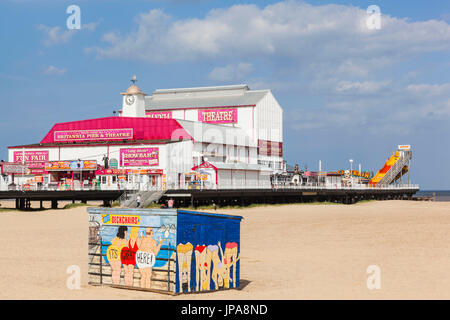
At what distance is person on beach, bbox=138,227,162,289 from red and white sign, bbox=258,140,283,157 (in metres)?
65.2

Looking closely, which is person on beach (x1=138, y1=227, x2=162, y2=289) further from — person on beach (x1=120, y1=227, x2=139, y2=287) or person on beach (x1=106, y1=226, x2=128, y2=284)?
person on beach (x1=106, y1=226, x2=128, y2=284)

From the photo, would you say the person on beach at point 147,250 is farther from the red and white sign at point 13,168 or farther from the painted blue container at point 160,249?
the red and white sign at point 13,168

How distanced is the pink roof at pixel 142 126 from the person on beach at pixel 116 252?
50.1 m

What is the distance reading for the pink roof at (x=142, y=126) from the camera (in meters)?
66.2

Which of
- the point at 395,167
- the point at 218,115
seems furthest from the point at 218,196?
the point at 395,167

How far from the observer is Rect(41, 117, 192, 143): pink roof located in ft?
217

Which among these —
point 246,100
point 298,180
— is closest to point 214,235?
point 298,180

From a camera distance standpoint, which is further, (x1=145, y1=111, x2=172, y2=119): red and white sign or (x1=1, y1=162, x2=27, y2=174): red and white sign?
(x1=145, y1=111, x2=172, y2=119): red and white sign

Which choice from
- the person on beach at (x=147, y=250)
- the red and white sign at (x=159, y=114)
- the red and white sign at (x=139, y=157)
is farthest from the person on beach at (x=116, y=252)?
the red and white sign at (x=159, y=114)

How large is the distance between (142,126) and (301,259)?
47.4 metres

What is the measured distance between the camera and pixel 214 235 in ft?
52.7

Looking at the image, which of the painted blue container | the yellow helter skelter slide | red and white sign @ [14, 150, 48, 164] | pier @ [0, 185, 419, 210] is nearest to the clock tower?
red and white sign @ [14, 150, 48, 164]

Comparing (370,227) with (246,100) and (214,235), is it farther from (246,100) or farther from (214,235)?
(246,100)
